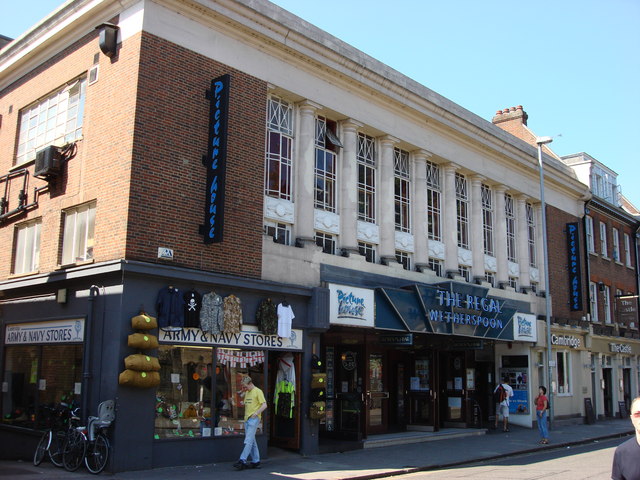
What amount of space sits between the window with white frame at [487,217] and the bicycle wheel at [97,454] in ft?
55.5

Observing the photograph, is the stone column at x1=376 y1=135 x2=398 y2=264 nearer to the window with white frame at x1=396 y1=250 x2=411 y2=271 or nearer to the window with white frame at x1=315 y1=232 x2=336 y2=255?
the window with white frame at x1=396 y1=250 x2=411 y2=271

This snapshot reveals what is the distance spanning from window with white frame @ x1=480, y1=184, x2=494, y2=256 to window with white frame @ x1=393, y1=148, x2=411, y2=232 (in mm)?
4877

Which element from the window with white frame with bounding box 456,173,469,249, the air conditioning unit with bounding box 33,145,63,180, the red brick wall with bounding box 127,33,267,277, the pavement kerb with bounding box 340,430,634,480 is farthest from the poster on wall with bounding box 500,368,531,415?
the air conditioning unit with bounding box 33,145,63,180

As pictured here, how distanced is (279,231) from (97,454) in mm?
7169

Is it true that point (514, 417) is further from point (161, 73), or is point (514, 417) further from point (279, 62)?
Result: point (161, 73)

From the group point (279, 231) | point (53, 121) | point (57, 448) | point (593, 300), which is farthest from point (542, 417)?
point (53, 121)

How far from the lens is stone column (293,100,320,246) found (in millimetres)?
17391

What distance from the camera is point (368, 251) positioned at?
19.7 metres

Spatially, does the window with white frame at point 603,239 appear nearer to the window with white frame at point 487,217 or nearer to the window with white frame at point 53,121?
the window with white frame at point 487,217

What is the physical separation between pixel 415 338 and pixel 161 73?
1199 centimetres

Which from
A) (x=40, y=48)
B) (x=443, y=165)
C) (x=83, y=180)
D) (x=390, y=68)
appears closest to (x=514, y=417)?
(x=443, y=165)

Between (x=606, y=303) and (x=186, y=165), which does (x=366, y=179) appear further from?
(x=606, y=303)

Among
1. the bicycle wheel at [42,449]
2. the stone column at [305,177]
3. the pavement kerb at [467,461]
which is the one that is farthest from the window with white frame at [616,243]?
the bicycle wheel at [42,449]

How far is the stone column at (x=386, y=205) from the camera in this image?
19.9 meters
